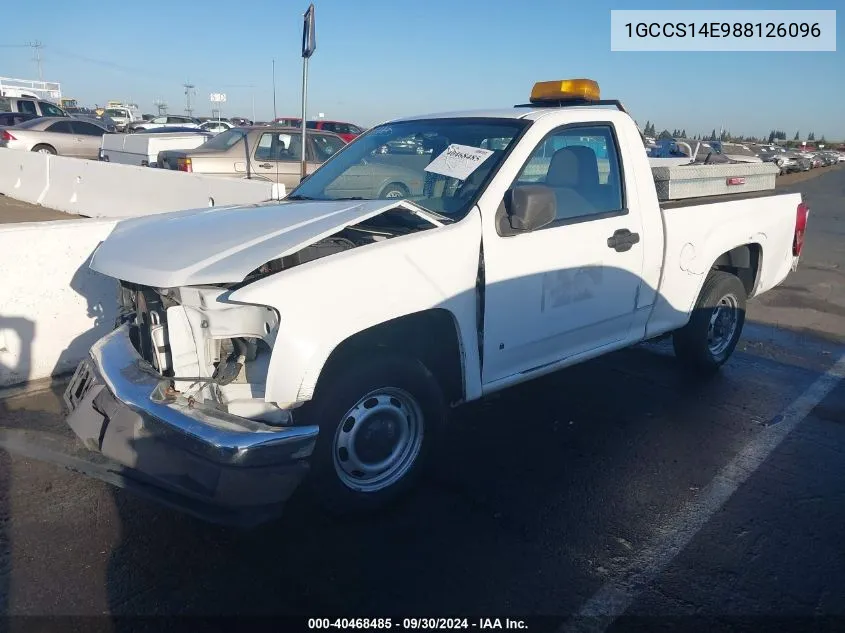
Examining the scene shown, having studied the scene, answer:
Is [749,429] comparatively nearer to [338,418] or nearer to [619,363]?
[619,363]

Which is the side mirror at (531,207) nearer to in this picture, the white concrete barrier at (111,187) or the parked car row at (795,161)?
the white concrete barrier at (111,187)

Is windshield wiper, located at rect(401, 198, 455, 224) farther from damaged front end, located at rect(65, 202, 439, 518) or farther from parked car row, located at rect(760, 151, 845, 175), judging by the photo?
parked car row, located at rect(760, 151, 845, 175)

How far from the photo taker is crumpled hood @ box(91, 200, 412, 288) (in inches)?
111

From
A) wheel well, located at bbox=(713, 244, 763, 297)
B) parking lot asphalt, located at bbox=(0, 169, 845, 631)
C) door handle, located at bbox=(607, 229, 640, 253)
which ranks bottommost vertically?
parking lot asphalt, located at bbox=(0, 169, 845, 631)

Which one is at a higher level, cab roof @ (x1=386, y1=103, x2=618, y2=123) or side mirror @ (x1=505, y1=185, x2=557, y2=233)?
cab roof @ (x1=386, y1=103, x2=618, y2=123)

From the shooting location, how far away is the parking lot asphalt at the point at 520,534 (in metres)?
2.84

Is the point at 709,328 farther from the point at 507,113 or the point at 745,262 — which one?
the point at 507,113

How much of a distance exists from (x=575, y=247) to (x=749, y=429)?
188 cm

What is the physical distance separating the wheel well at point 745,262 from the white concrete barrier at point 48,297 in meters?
4.82

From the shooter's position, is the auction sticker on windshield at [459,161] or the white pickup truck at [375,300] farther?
the auction sticker on windshield at [459,161]

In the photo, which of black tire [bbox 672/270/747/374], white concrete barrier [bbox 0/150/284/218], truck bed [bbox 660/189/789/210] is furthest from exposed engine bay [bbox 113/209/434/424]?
white concrete barrier [bbox 0/150/284/218]

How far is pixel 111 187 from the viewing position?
11.8 metres

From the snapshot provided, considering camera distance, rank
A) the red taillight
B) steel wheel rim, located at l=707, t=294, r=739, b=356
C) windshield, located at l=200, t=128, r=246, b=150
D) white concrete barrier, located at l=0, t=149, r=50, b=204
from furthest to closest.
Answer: white concrete barrier, located at l=0, t=149, r=50, b=204, windshield, located at l=200, t=128, r=246, b=150, the red taillight, steel wheel rim, located at l=707, t=294, r=739, b=356

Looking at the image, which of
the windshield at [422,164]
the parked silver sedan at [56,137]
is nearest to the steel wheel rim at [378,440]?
the windshield at [422,164]
